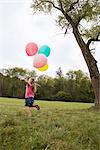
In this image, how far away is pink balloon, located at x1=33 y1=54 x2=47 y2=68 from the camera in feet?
45.1

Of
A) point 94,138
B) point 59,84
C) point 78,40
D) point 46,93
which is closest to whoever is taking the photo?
point 94,138

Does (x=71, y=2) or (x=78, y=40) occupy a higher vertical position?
(x=71, y=2)

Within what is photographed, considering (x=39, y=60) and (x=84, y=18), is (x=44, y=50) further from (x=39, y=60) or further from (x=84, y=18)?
(x=84, y=18)

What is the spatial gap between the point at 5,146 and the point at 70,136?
1.71 metres

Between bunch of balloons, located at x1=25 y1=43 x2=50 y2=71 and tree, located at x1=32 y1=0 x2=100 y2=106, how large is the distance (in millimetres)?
9956

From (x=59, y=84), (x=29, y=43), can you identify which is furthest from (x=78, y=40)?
(x=59, y=84)

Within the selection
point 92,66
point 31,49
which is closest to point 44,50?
point 31,49

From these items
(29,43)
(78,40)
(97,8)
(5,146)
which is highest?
(97,8)

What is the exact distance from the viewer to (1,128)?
362 inches

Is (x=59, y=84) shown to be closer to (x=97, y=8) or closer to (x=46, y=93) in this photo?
(x=46, y=93)

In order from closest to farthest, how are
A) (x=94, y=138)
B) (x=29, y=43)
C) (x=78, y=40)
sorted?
1. (x=94, y=138)
2. (x=29, y=43)
3. (x=78, y=40)

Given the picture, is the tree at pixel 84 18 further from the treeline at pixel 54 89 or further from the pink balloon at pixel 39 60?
the treeline at pixel 54 89

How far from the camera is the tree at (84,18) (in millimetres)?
23734

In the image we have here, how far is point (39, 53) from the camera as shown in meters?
14.0
